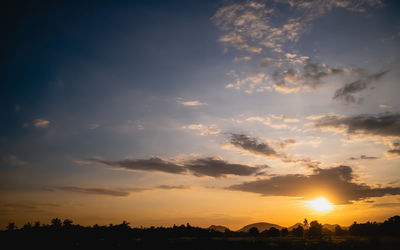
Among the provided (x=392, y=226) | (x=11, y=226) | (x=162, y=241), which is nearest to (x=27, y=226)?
(x=11, y=226)

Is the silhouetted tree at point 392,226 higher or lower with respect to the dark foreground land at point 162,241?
higher

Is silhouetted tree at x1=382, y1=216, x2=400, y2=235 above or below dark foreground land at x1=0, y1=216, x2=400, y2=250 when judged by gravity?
above

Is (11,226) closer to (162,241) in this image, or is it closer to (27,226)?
(27,226)

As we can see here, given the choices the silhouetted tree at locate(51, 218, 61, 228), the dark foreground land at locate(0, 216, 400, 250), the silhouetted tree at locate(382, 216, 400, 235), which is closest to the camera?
the dark foreground land at locate(0, 216, 400, 250)

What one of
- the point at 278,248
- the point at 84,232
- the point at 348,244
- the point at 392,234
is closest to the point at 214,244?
the point at 278,248

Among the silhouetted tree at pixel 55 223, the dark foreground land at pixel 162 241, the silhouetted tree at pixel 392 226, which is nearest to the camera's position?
the dark foreground land at pixel 162 241

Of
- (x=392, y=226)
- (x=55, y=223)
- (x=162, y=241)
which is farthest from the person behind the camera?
(x=55, y=223)

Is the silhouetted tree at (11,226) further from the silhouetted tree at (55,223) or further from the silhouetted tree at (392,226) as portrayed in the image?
the silhouetted tree at (392,226)

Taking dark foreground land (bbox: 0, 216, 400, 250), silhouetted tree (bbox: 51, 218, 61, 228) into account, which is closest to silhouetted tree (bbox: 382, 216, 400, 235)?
dark foreground land (bbox: 0, 216, 400, 250)

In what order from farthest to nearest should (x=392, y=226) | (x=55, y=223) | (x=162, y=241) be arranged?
1. (x=55, y=223)
2. (x=392, y=226)
3. (x=162, y=241)


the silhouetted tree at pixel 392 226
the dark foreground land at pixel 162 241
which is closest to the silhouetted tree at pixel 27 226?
the dark foreground land at pixel 162 241

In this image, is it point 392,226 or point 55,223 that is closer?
point 392,226

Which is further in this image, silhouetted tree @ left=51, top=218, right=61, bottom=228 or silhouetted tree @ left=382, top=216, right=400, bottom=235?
silhouetted tree @ left=51, top=218, right=61, bottom=228

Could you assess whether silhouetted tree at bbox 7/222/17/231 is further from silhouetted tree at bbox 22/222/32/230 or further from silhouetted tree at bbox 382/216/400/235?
silhouetted tree at bbox 382/216/400/235
